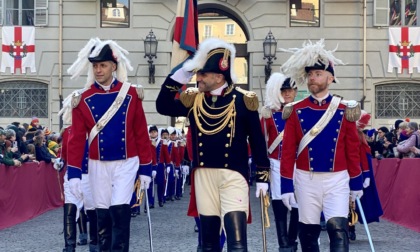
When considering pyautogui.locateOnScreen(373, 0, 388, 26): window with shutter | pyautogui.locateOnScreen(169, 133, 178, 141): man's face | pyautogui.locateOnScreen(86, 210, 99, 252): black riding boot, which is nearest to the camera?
pyautogui.locateOnScreen(86, 210, 99, 252): black riding boot

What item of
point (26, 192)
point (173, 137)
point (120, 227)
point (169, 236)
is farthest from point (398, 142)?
point (120, 227)

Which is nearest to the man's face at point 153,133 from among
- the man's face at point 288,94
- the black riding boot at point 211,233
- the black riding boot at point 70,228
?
the black riding boot at point 70,228

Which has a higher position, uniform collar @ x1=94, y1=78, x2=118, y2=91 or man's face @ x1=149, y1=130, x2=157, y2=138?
uniform collar @ x1=94, y1=78, x2=118, y2=91

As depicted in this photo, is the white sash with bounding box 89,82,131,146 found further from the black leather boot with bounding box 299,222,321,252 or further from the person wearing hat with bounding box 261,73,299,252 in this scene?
the person wearing hat with bounding box 261,73,299,252

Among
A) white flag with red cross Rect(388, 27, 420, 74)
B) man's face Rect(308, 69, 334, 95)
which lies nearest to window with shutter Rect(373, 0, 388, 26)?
white flag with red cross Rect(388, 27, 420, 74)

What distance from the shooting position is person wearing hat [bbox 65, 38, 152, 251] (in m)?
9.04

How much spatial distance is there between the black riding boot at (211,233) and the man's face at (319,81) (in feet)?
5.52

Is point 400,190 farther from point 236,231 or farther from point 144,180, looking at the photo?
point 236,231

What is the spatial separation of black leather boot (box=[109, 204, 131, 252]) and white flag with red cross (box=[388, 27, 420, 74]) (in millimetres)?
25144

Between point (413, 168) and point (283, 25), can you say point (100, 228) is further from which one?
point (283, 25)

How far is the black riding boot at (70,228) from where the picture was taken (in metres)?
11.9

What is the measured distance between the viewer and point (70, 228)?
1199 centimetres

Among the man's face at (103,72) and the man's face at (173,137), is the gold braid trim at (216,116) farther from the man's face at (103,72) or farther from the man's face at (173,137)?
the man's face at (173,137)

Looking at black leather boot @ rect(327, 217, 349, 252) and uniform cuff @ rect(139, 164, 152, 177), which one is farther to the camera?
uniform cuff @ rect(139, 164, 152, 177)
